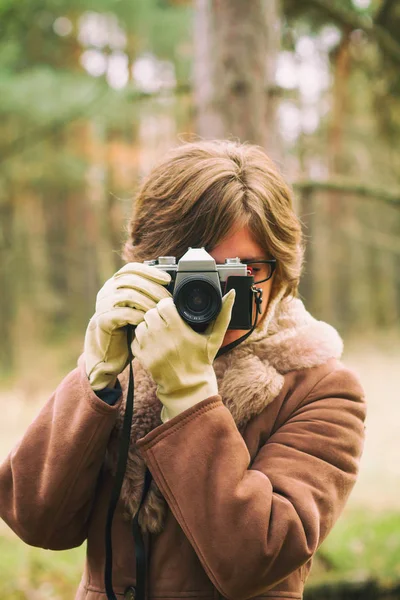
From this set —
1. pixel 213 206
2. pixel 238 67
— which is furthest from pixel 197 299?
pixel 238 67

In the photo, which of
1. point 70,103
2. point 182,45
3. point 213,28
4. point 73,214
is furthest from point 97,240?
point 213,28

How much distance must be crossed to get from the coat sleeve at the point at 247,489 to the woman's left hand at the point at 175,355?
1.2 inches

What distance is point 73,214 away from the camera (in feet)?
46.4

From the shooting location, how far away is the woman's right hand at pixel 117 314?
1320 mm

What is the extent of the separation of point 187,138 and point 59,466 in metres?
1.73

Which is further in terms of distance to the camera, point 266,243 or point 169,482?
point 266,243

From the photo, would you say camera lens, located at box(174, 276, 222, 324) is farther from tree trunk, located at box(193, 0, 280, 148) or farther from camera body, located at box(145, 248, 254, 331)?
tree trunk, located at box(193, 0, 280, 148)

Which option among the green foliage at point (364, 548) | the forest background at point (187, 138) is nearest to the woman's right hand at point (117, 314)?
the forest background at point (187, 138)

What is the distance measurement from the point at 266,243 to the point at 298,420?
1.28 ft

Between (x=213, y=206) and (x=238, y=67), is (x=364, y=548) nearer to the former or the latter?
(x=238, y=67)

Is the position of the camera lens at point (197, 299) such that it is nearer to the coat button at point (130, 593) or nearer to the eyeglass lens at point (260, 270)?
the eyeglass lens at point (260, 270)

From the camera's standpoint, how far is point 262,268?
4.83 feet

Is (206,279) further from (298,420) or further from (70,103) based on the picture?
(70,103)

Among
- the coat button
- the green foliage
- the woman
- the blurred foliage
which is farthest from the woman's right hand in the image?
the blurred foliage
